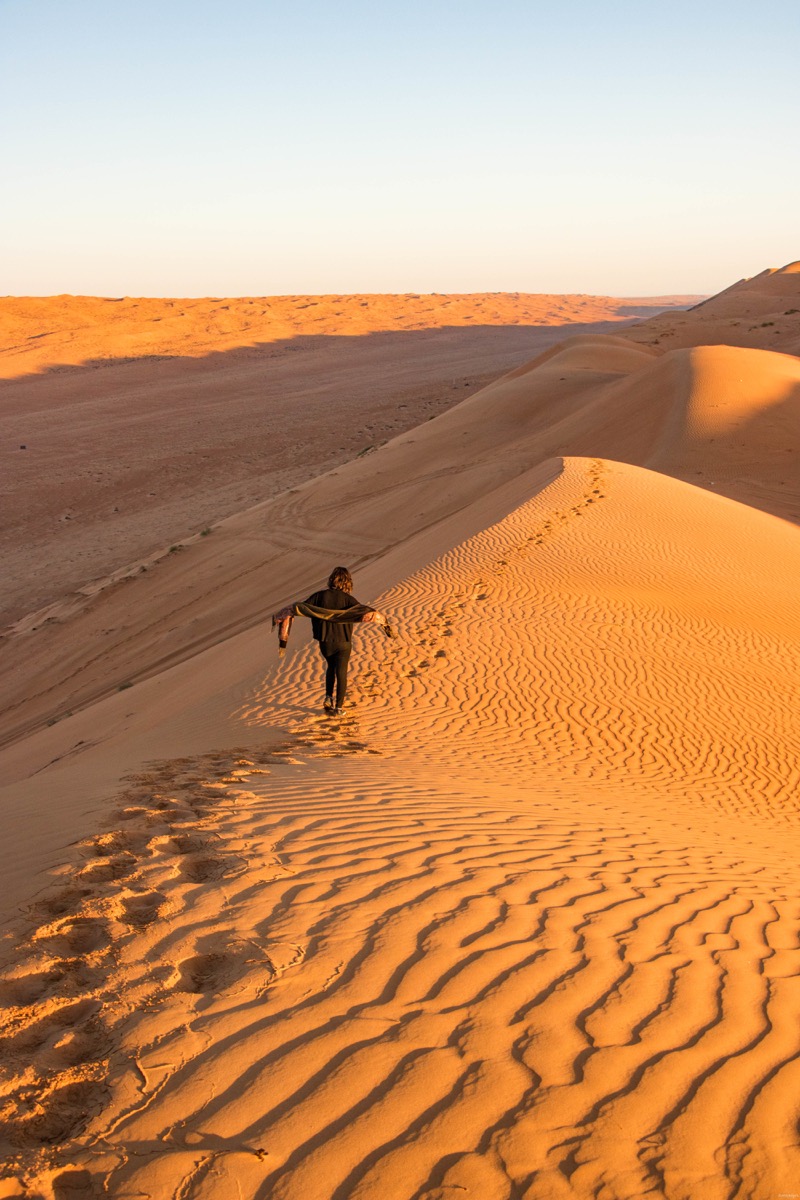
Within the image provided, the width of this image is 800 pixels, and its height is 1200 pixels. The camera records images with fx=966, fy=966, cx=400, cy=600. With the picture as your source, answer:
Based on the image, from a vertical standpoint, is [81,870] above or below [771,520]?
below

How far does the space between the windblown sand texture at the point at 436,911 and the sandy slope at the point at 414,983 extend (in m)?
0.01

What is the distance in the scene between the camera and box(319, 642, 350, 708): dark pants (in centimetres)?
918

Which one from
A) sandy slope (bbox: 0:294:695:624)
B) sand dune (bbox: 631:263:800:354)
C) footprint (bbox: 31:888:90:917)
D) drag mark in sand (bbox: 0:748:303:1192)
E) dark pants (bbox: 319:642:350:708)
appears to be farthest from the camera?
sand dune (bbox: 631:263:800:354)

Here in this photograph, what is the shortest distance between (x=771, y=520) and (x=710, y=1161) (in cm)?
1771

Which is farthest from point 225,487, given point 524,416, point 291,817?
point 291,817

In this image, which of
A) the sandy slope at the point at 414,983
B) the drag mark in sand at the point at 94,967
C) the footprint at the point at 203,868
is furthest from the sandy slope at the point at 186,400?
the footprint at the point at 203,868

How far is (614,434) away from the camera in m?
26.8

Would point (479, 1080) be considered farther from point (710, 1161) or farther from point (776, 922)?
point (776, 922)

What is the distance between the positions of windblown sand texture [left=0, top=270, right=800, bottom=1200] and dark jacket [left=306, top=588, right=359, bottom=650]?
0.81 metres

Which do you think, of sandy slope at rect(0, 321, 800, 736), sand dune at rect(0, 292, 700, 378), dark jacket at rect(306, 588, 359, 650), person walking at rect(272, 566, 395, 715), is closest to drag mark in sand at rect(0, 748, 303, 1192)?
person walking at rect(272, 566, 395, 715)

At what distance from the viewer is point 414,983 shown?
354 cm

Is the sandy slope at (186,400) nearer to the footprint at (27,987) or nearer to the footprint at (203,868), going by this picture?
the footprint at (203,868)

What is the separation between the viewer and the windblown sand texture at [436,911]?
2736 mm

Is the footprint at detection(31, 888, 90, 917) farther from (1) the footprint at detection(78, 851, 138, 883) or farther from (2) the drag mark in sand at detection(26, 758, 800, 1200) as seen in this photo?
(2) the drag mark in sand at detection(26, 758, 800, 1200)
